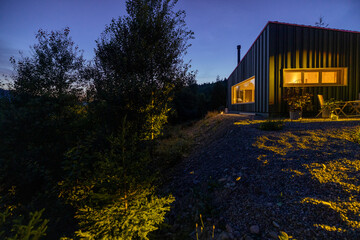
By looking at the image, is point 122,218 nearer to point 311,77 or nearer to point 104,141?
point 104,141

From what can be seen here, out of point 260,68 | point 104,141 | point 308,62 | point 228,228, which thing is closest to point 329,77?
point 308,62

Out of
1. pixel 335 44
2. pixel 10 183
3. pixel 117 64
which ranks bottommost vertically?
pixel 10 183

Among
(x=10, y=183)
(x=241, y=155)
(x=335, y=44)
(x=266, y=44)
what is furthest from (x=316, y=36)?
(x=10, y=183)

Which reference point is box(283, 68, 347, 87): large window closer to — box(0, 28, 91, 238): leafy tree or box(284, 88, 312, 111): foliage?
box(284, 88, 312, 111): foliage

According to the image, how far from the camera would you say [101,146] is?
9.93 feet

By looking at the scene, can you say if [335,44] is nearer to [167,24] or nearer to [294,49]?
[294,49]

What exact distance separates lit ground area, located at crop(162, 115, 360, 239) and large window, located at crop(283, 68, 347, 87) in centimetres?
503

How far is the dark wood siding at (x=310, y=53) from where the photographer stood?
8113 millimetres

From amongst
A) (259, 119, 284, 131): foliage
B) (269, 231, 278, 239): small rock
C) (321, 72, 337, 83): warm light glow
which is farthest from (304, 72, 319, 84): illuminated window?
(269, 231, 278, 239): small rock

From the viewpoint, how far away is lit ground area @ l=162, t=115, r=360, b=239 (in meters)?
1.89

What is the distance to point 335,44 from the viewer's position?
8.29 meters

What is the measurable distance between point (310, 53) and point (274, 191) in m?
8.78

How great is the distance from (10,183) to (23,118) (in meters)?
1.10

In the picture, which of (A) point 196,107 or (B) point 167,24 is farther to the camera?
(A) point 196,107
